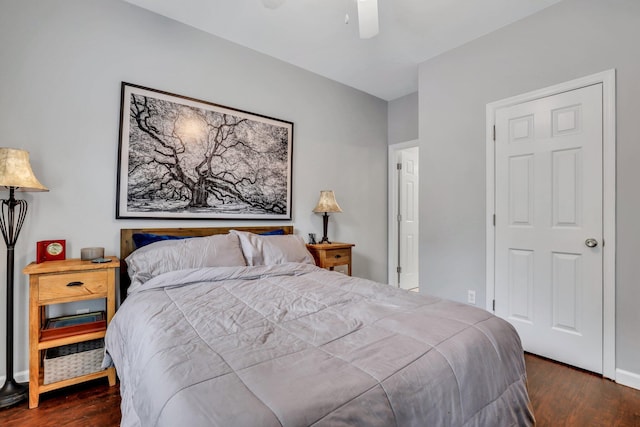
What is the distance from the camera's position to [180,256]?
2.08 metres

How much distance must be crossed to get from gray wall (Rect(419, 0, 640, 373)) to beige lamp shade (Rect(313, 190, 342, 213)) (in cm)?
94

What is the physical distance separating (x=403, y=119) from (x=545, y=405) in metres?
3.29

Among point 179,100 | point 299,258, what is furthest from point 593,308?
point 179,100

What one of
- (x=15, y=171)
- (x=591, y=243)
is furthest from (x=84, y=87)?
(x=591, y=243)

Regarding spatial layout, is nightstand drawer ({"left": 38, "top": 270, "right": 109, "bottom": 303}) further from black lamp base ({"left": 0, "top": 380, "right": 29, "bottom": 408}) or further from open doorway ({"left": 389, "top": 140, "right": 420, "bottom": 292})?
open doorway ({"left": 389, "top": 140, "right": 420, "bottom": 292})

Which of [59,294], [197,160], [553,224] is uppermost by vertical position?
[197,160]

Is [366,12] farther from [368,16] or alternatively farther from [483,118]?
[483,118]

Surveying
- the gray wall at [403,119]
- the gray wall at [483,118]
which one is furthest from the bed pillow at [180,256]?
the gray wall at [403,119]

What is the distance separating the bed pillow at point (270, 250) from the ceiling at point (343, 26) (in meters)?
1.61

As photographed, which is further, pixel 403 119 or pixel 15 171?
pixel 403 119

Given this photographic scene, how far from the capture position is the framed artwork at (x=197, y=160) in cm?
232

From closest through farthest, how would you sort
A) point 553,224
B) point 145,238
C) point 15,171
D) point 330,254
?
point 15,171, point 145,238, point 553,224, point 330,254

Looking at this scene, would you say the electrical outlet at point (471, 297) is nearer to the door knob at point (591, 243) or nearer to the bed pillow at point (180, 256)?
the door knob at point (591, 243)

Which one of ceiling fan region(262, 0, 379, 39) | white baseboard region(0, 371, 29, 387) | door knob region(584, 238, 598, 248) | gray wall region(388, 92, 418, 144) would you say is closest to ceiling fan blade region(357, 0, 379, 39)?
ceiling fan region(262, 0, 379, 39)
